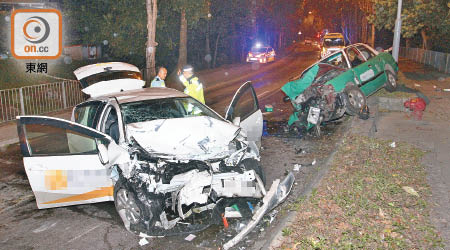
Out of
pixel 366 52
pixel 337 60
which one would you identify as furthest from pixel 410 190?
pixel 366 52

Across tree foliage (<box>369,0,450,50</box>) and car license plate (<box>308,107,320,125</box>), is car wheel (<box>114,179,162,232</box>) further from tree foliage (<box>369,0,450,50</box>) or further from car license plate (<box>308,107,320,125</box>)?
tree foliage (<box>369,0,450,50</box>)

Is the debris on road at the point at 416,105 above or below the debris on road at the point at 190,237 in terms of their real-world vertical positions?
above

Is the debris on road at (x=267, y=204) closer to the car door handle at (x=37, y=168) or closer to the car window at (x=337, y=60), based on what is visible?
the car door handle at (x=37, y=168)

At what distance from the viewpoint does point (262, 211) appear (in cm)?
506

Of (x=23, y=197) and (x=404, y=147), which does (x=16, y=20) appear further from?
(x=404, y=147)

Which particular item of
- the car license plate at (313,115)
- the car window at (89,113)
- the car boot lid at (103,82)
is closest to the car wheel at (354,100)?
the car license plate at (313,115)

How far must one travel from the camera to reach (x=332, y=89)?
33.2ft

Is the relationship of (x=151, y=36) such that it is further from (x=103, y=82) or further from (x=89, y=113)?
(x=89, y=113)

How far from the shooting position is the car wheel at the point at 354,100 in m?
10.4

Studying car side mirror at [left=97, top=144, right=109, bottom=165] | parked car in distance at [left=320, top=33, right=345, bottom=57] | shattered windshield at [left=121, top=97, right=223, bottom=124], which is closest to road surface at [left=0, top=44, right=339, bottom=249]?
car side mirror at [left=97, top=144, right=109, bottom=165]

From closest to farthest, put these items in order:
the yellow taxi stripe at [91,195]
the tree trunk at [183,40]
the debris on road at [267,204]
Answer: the debris on road at [267,204] → the yellow taxi stripe at [91,195] → the tree trunk at [183,40]

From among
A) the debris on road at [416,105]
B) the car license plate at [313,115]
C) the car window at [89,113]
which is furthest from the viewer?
the debris on road at [416,105]

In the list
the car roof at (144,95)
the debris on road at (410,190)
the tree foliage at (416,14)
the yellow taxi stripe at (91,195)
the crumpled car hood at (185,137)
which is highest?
the tree foliage at (416,14)

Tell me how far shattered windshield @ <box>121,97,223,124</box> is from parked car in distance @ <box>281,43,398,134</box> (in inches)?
153
